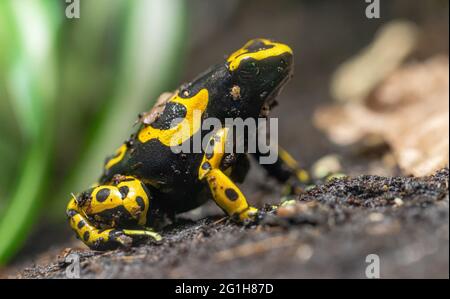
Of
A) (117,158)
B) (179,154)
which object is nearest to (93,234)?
(117,158)

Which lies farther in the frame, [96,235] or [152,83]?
[152,83]

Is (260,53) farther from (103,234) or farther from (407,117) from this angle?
(407,117)

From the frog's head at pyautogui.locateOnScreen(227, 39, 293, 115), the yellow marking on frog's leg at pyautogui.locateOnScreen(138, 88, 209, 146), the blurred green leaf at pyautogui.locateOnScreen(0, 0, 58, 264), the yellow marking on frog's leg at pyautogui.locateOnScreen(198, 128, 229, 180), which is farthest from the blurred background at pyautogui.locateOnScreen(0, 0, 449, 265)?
the yellow marking on frog's leg at pyautogui.locateOnScreen(138, 88, 209, 146)

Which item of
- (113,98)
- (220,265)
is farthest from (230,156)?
(113,98)

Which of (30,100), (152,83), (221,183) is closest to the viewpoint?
(221,183)

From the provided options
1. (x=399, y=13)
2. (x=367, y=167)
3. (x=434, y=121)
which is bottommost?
(x=367, y=167)

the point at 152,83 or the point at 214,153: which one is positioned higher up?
the point at 152,83

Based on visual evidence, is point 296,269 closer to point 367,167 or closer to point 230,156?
point 230,156
